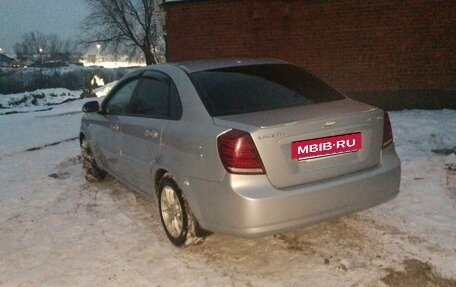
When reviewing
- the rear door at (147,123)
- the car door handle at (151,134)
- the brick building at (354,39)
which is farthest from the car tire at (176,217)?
the brick building at (354,39)

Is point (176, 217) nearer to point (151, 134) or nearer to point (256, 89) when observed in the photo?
point (151, 134)

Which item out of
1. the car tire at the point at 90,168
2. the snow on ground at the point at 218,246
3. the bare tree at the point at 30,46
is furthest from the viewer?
the bare tree at the point at 30,46

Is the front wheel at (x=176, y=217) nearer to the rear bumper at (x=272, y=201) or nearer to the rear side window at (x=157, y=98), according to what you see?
the rear bumper at (x=272, y=201)

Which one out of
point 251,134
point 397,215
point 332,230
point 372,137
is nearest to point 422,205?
point 397,215

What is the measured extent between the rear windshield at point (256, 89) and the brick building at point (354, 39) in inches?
244

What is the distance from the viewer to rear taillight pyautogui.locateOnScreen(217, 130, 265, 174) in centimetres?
301

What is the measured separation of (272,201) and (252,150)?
1.21 feet

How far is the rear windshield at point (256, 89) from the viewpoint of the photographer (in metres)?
3.50

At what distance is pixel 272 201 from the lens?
301cm

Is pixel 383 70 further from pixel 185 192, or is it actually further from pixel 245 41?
pixel 185 192

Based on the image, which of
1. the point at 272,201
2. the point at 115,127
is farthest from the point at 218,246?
the point at 115,127

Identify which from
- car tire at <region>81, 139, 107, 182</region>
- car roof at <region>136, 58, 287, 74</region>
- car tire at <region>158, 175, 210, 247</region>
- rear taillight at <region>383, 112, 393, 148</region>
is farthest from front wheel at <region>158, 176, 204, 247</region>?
car tire at <region>81, 139, 107, 182</region>

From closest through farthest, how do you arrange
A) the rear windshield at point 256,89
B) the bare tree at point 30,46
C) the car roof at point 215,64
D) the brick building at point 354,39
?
the rear windshield at point 256,89, the car roof at point 215,64, the brick building at point 354,39, the bare tree at point 30,46

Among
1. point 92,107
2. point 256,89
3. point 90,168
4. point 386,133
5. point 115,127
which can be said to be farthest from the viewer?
point 90,168
